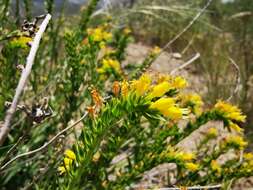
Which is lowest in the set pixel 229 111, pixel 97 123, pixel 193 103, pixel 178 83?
pixel 193 103

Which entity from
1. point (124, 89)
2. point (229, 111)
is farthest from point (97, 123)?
point (229, 111)

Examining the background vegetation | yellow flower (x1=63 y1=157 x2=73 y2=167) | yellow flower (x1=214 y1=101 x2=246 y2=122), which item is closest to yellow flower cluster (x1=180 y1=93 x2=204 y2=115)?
the background vegetation

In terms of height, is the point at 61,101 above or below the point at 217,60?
above

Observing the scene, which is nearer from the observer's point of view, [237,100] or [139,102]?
[139,102]

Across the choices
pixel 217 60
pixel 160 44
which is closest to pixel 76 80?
pixel 217 60

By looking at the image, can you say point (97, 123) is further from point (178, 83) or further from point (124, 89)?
point (178, 83)

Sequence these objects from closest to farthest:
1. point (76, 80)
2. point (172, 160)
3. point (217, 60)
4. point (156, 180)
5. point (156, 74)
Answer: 1. point (156, 74)
2. point (172, 160)
3. point (76, 80)
4. point (156, 180)
5. point (217, 60)

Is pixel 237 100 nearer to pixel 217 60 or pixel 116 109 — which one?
pixel 217 60

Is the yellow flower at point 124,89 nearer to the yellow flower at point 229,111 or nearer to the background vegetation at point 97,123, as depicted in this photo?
the background vegetation at point 97,123

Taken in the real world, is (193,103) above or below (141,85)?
below
